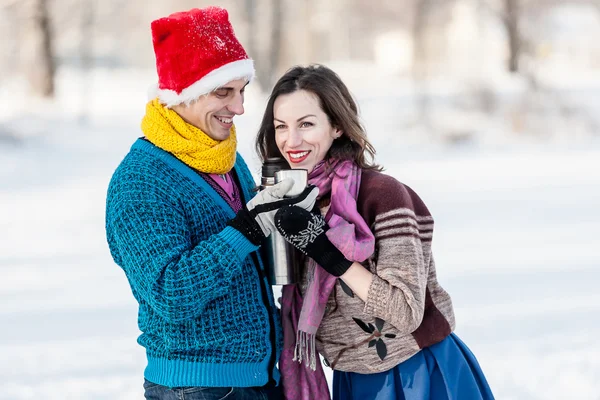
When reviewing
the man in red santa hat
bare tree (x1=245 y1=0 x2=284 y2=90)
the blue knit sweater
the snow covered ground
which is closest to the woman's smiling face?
the man in red santa hat

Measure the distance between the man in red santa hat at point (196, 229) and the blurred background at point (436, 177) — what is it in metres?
0.51

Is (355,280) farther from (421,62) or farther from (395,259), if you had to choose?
(421,62)

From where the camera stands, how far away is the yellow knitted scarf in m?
2.35

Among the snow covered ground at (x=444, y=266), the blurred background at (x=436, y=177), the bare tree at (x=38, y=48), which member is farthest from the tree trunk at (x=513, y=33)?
the bare tree at (x=38, y=48)

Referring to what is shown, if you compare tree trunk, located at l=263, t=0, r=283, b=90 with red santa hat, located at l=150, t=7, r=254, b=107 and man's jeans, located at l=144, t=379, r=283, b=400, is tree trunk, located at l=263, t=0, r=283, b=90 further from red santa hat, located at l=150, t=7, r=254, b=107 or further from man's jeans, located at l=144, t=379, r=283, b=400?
man's jeans, located at l=144, t=379, r=283, b=400

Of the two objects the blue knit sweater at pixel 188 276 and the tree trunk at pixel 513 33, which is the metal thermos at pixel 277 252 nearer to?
the blue knit sweater at pixel 188 276

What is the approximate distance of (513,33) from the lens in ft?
76.5

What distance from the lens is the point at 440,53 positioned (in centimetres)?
2506

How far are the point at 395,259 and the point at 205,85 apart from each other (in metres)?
0.74

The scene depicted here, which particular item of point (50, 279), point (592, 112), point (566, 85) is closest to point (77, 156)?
point (50, 279)

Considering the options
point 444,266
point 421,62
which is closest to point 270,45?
point 421,62

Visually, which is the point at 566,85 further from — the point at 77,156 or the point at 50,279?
the point at 50,279

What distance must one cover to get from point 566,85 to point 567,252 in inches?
546

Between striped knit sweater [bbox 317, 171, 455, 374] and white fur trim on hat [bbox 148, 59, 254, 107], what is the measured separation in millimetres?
504
